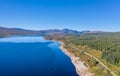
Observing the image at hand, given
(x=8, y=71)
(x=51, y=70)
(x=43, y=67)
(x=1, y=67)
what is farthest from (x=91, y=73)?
(x=1, y=67)

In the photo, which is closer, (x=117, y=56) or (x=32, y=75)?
(x=32, y=75)

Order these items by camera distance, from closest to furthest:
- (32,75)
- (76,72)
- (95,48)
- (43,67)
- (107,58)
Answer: (32,75), (76,72), (43,67), (107,58), (95,48)

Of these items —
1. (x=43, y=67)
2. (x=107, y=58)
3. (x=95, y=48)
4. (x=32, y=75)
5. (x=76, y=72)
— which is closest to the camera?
(x=32, y=75)

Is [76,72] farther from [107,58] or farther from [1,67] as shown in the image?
[1,67]

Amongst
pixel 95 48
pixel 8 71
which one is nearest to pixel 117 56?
pixel 8 71

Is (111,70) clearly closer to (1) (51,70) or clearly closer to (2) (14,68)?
(1) (51,70)

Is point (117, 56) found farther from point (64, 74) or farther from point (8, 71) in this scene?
point (8, 71)

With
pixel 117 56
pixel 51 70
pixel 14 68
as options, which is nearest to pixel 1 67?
pixel 14 68

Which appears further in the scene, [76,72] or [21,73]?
[76,72]
